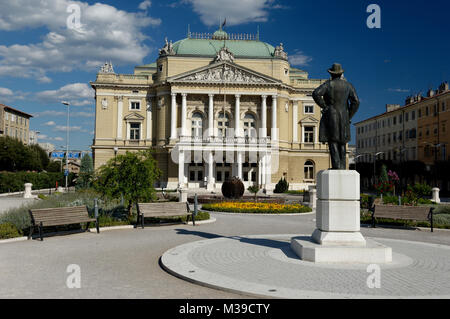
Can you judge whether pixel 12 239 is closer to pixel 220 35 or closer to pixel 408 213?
pixel 408 213

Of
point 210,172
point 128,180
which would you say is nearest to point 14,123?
point 210,172

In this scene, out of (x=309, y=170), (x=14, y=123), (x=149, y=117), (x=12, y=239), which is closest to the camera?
(x=12, y=239)

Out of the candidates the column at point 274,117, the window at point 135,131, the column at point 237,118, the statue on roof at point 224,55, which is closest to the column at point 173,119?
the window at point 135,131

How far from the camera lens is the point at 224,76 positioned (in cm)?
5419

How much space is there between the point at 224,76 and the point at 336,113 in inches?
1773

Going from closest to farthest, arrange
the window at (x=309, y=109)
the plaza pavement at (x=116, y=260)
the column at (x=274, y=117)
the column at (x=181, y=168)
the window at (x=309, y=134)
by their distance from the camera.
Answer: the plaza pavement at (x=116, y=260)
the column at (x=181, y=168)
the column at (x=274, y=117)
the window at (x=309, y=109)
the window at (x=309, y=134)

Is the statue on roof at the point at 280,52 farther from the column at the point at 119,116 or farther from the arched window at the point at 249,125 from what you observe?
the column at the point at 119,116

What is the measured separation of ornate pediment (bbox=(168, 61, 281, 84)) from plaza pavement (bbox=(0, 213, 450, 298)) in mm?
39297

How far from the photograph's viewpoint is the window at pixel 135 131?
192ft

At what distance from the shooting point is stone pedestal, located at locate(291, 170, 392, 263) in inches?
373

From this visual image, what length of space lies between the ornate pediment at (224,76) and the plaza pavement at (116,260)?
129ft

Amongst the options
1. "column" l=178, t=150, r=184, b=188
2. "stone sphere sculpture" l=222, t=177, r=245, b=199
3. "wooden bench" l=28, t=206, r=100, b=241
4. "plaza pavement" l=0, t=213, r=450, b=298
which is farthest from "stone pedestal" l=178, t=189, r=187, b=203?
"column" l=178, t=150, r=184, b=188

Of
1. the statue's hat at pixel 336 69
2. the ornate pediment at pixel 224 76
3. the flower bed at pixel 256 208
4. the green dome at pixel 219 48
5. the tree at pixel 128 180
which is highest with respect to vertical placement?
the green dome at pixel 219 48

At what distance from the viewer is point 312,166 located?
5919 cm
